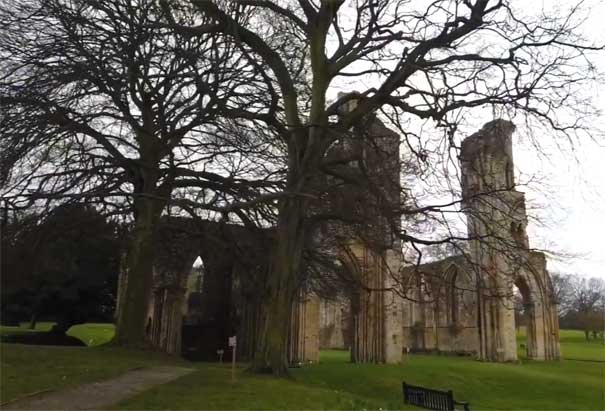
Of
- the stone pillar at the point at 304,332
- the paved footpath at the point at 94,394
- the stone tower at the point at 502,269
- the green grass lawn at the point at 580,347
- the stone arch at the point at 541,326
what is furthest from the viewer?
the green grass lawn at the point at 580,347

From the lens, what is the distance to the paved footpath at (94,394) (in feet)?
22.9

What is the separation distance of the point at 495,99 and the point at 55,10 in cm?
861

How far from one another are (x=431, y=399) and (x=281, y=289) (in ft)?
12.4

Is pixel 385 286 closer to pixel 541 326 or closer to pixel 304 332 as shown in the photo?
pixel 304 332

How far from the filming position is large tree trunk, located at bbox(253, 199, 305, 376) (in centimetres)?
1153

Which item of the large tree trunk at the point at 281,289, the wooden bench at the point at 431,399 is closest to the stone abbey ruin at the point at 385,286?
the large tree trunk at the point at 281,289

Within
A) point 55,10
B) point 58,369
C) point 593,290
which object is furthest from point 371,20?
point 593,290

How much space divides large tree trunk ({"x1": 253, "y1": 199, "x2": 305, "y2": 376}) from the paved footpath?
6.26 ft

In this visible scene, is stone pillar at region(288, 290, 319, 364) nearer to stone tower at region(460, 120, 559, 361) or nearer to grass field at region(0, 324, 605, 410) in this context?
grass field at region(0, 324, 605, 410)

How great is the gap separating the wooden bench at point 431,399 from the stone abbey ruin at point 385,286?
1940 millimetres

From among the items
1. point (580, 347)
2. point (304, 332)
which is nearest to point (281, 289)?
point (304, 332)

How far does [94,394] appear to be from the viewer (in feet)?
26.8

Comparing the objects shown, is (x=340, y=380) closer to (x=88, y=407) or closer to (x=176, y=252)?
(x=176, y=252)

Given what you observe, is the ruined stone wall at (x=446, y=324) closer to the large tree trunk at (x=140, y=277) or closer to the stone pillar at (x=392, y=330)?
the stone pillar at (x=392, y=330)
